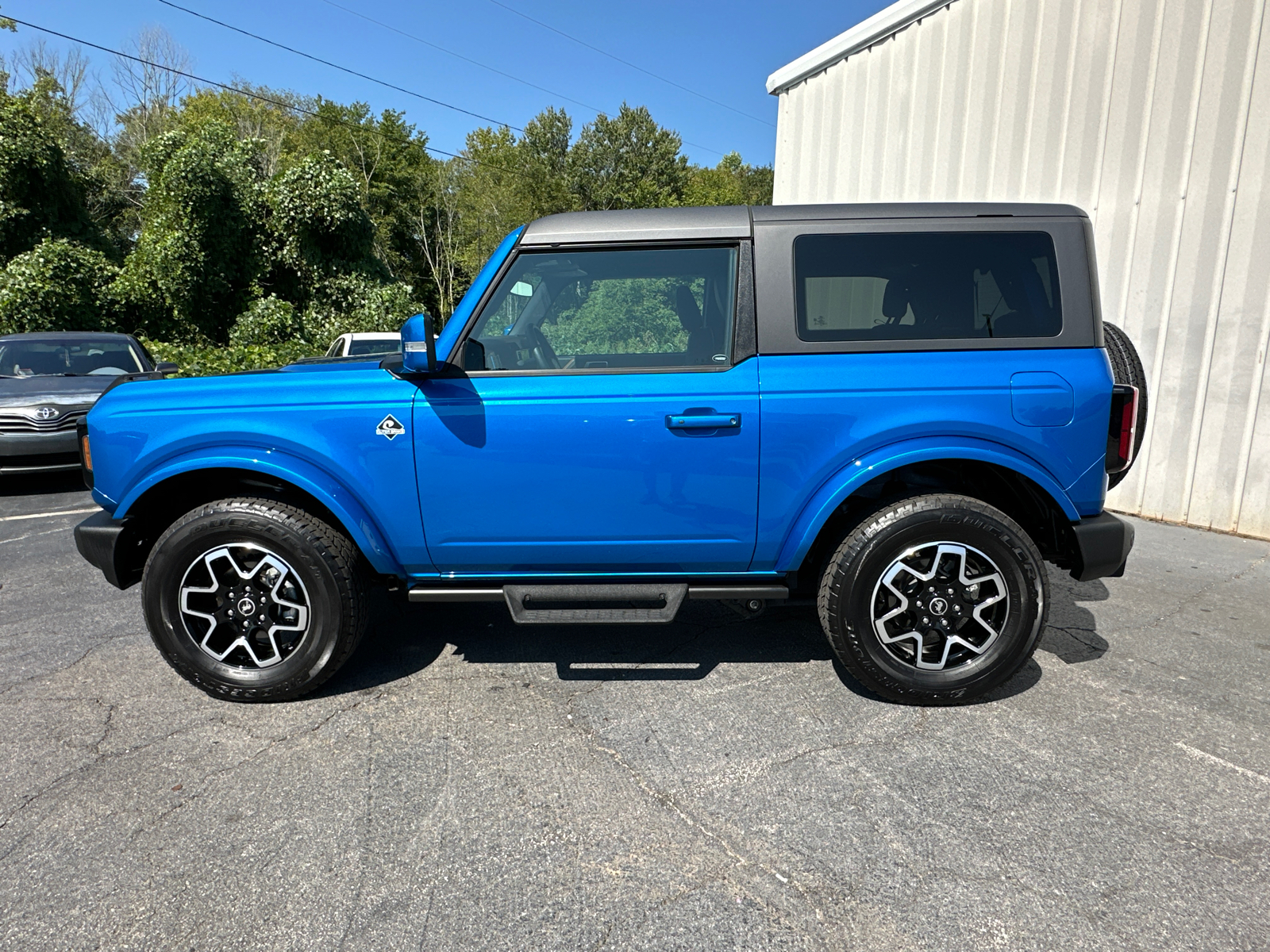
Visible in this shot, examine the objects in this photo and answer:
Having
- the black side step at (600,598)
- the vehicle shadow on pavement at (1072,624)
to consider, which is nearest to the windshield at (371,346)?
the black side step at (600,598)

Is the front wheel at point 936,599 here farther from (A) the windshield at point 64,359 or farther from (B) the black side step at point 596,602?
(A) the windshield at point 64,359

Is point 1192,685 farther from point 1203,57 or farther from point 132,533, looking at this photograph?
point 1203,57

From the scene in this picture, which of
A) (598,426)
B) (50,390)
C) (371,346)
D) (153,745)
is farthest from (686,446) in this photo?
(371,346)

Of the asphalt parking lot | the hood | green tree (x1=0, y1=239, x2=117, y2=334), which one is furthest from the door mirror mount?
green tree (x1=0, y1=239, x2=117, y2=334)

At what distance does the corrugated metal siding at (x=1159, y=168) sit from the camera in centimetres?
564

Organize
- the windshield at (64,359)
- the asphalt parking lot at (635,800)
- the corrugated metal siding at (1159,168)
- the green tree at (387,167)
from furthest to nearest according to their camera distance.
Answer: the green tree at (387,167) → the windshield at (64,359) → the corrugated metal siding at (1159,168) → the asphalt parking lot at (635,800)

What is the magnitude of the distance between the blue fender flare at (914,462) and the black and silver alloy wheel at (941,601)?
342 millimetres

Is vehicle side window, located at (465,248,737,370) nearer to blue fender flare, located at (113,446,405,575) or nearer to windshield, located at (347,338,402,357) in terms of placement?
blue fender flare, located at (113,446,405,575)

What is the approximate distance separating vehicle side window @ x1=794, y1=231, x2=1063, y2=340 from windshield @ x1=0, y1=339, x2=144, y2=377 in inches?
313

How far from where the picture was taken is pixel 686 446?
2.98 meters

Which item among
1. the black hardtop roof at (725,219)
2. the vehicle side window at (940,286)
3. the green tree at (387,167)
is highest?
the green tree at (387,167)

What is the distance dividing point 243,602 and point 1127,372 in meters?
3.85

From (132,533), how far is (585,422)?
200 centimetres

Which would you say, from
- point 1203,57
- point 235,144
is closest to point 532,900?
point 1203,57
